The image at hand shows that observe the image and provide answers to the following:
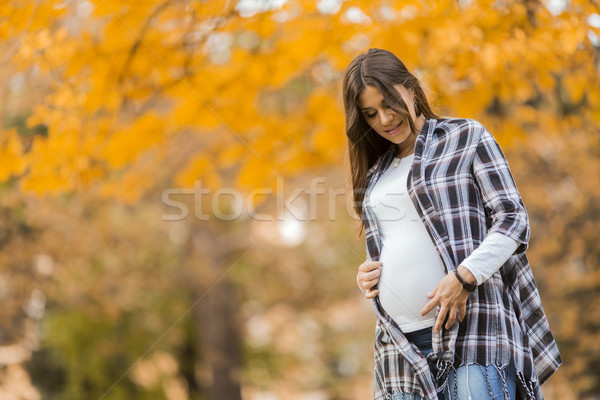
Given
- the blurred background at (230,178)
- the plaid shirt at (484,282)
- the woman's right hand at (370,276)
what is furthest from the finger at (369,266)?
the blurred background at (230,178)

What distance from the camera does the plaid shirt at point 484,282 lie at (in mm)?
1748

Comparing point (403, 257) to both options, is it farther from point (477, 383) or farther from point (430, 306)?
point (477, 383)

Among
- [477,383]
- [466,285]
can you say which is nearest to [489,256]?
[466,285]

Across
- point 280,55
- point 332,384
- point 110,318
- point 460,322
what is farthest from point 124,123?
point 332,384

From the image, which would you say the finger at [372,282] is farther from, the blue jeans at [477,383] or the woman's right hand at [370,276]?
the blue jeans at [477,383]

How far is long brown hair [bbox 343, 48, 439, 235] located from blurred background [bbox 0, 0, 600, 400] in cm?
10

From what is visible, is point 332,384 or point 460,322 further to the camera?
point 332,384

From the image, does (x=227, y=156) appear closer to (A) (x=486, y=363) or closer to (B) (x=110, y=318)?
(A) (x=486, y=363)

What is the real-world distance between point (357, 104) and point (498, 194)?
514 mm

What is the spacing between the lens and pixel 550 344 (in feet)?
6.01

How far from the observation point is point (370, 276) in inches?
78.0

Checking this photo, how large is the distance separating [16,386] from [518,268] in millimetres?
7831

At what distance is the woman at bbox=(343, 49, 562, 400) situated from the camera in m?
1.73

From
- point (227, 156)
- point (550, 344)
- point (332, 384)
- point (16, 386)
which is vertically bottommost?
point (332, 384)
